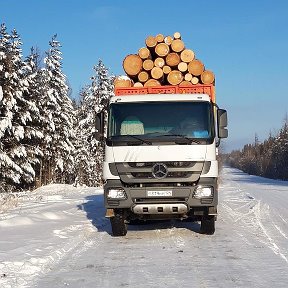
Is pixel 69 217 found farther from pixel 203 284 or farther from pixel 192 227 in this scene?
pixel 203 284

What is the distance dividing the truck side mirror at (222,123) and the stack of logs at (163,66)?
4.75 feet

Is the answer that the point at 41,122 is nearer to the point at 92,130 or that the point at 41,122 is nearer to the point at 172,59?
the point at 92,130

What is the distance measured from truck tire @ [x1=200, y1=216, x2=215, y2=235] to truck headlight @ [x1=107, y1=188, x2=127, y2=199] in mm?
1751

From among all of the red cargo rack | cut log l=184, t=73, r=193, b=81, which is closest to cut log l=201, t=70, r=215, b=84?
cut log l=184, t=73, r=193, b=81

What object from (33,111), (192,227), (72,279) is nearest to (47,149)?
(33,111)

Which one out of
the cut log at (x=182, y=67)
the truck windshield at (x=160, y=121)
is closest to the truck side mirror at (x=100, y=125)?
the truck windshield at (x=160, y=121)

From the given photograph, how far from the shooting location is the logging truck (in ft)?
27.5

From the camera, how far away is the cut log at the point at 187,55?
36.0 ft

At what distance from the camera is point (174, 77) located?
34.3 feet

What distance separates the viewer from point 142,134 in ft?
28.2

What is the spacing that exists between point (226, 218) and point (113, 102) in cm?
520

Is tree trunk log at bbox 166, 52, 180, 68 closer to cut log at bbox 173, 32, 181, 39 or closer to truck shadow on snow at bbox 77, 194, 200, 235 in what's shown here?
cut log at bbox 173, 32, 181, 39

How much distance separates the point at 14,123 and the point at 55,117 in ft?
33.5

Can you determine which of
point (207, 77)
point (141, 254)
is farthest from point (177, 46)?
point (141, 254)
